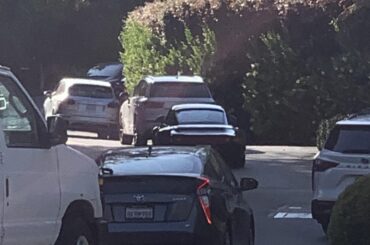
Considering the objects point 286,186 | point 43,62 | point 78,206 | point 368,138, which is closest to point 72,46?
point 43,62

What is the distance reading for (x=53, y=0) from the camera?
4684 centimetres

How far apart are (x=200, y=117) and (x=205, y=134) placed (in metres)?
0.90

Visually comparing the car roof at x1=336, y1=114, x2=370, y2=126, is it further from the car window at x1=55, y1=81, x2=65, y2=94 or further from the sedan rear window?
the car window at x1=55, y1=81, x2=65, y2=94

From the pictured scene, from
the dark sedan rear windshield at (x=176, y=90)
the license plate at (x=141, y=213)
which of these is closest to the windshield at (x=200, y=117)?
the dark sedan rear windshield at (x=176, y=90)

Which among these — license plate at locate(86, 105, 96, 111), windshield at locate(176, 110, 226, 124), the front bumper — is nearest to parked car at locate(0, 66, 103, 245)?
windshield at locate(176, 110, 226, 124)

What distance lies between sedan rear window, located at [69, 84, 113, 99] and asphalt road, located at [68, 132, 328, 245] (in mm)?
1241

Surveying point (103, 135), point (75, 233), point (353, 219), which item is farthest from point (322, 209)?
point (103, 135)

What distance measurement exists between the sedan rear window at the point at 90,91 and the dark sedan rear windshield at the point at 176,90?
16.5 ft

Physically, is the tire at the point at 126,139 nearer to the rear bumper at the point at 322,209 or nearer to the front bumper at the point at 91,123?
the front bumper at the point at 91,123

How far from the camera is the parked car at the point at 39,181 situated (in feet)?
30.9

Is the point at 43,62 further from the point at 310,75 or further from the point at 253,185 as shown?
the point at 253,185

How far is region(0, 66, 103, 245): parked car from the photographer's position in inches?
371

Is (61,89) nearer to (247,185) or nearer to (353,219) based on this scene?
(247,185)

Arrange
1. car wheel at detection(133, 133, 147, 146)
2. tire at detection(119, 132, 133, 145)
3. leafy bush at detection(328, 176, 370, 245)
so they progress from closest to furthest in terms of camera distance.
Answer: leafy bush at detection(328, 176, 370, 245), car wheel at detection(133, 133, 147, 146), tire at detection(119, 132, 133, 145)
